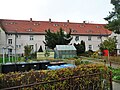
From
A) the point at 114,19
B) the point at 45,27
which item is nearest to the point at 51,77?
the point at 114,19

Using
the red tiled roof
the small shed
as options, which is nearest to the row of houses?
the red tiled roof

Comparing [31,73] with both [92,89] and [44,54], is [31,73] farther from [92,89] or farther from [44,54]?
[44,54]

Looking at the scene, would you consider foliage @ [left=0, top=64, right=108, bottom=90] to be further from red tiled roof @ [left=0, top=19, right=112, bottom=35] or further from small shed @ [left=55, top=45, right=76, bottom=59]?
red tiled roof @ [left=0, top=19, right=112, bottom=35]

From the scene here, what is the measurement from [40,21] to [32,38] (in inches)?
287

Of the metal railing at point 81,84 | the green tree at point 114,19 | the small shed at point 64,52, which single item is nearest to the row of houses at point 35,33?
the small shed at point 64,52

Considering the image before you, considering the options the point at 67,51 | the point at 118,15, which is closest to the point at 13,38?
the point at 67,51

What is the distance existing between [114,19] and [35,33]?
2684cm

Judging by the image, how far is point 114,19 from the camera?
31.6 metres

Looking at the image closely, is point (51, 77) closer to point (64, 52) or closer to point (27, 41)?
point (64, 52)

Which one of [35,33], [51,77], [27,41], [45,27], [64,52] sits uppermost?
[45,27]

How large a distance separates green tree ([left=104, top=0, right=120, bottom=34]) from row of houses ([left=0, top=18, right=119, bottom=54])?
70.3 ft

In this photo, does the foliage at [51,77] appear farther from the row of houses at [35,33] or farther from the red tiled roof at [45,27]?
the red tiled roof at [45,27]

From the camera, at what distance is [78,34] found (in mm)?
56625

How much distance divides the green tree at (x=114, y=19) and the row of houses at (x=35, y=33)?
2142cm
